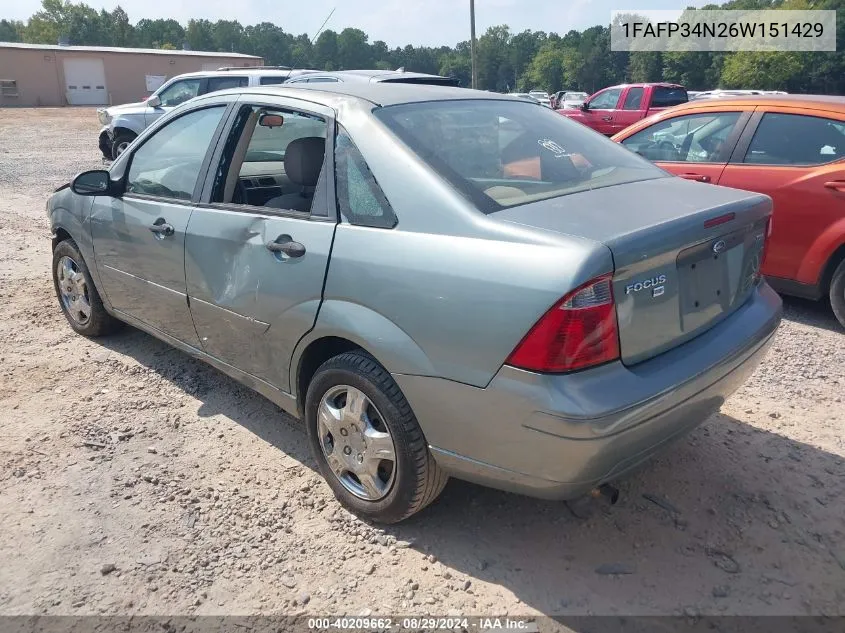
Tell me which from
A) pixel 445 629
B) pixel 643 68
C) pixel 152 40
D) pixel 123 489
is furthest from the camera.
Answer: pixel 152 40

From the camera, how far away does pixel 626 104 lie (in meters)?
15.4

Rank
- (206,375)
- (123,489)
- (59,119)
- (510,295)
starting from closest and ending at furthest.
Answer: (510,295) → (123,489) → (206,375) → (59,119)

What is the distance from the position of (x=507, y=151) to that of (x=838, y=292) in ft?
10.7

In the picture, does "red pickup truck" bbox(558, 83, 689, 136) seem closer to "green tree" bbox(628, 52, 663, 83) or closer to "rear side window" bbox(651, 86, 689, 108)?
"rear side window" bbox(651, 86, 689, 108)

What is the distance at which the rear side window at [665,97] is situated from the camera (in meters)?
15.2

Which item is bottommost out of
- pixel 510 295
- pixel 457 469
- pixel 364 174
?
pixel 457 469

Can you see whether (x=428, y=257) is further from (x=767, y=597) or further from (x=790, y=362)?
(x=790, y=362)

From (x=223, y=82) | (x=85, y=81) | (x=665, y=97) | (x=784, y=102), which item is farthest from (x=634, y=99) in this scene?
(x=85, y=81)

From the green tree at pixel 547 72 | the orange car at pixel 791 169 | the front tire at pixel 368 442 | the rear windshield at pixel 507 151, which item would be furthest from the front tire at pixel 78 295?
the green tree at pixel 547 72

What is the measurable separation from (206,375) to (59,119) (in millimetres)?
30839

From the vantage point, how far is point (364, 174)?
276 cm

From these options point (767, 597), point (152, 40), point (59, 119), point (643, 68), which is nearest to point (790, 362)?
point (767, 597)

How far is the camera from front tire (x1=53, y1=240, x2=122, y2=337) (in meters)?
4.62

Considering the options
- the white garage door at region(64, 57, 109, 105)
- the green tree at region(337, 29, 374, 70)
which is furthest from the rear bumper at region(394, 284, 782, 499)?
the green tree at region(337, 29, 374, 70)
